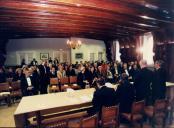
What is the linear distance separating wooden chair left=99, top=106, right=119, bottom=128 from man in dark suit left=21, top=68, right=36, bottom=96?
4.33 metres

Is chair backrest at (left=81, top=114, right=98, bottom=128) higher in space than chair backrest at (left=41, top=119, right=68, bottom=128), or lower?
higher

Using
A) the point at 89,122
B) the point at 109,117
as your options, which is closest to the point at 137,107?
the point at 109,117

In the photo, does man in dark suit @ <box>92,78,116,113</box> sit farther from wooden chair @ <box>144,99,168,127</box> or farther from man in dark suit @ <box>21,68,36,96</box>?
man in dark suit @ <box>21,68,36,96</box>

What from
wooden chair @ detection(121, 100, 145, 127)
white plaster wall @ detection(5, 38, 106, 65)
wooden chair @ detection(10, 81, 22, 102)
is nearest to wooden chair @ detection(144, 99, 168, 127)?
wooden chair @ detection(121, 100, 145, 127)

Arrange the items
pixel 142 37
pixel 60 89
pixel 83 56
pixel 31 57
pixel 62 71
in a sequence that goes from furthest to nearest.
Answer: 1. pixel 83 56
2. pixel 31 57
3. pixel 142 37
4. pixel 62 71
5. pixel 60 89

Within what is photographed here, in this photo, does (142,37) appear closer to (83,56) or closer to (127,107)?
(83,56)

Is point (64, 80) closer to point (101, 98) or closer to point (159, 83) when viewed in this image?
point (101, 98)

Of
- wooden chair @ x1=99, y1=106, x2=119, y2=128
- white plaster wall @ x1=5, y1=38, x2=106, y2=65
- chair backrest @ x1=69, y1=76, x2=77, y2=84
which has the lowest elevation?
wooden chair @ x1=99, y1=106, x2=119, y2=128

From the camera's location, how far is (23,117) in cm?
351

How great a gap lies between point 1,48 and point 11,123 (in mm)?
8604

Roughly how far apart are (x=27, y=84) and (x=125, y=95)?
442cm

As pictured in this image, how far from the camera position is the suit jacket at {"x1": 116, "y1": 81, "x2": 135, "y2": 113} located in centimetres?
409

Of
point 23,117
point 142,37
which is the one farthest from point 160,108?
point 142,37

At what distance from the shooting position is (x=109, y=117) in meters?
3.43
